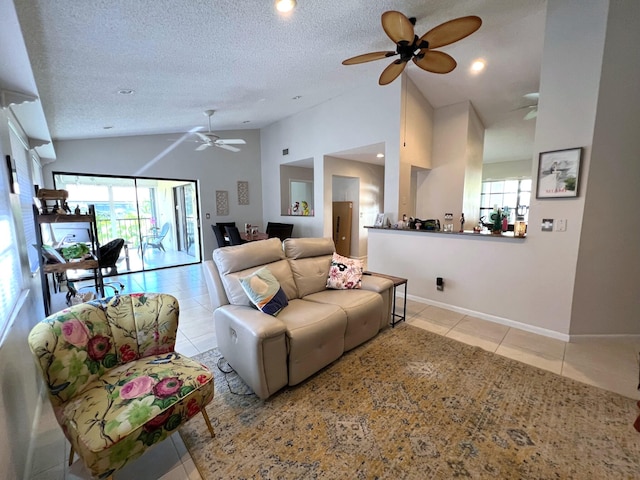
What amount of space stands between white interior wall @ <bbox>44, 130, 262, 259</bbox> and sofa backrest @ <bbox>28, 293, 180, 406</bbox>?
16.4 feet

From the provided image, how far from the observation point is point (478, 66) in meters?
3.88

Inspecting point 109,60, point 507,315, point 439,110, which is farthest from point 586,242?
point 109,60

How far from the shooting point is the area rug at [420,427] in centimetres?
143

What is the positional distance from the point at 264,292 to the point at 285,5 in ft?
7.90

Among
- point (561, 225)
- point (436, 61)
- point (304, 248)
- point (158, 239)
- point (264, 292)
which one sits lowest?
point (158, 239)

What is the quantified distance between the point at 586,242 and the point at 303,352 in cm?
288

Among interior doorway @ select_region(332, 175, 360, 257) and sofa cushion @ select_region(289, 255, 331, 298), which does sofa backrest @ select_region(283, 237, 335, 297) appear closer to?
sofa cushion @ select_region(289, 255, 331, 298)

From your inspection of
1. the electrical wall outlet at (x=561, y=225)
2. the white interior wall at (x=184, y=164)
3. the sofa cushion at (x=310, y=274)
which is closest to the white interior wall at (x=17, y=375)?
the sofa cushion at (x=310, y=274)

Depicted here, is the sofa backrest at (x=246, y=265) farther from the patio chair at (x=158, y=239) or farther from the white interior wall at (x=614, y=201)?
the patio chair at (x=158, y=239)

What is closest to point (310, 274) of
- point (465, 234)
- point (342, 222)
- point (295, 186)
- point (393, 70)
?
point (465, 234)

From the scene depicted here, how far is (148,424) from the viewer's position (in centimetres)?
123

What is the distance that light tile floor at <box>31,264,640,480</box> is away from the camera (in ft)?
4.78

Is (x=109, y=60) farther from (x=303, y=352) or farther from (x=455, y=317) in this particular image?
(x=455, y=317)

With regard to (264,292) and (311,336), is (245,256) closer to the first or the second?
(264,292)
